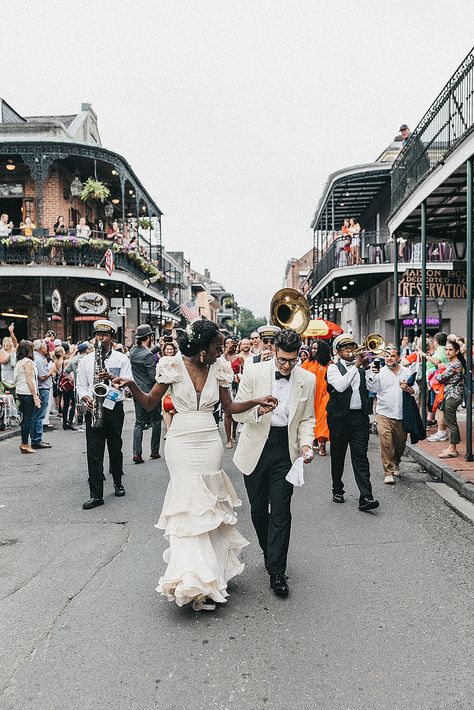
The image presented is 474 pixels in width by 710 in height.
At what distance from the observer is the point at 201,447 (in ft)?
13.3

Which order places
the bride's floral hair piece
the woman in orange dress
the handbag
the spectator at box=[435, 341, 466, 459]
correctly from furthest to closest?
the handbag
the woman in orange dress
the spectator at box=[435, 341, 466, 459]
the bride's floral hair piece

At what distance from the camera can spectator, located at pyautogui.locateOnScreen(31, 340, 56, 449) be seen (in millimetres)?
10453

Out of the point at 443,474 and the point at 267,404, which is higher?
the point at 267,404

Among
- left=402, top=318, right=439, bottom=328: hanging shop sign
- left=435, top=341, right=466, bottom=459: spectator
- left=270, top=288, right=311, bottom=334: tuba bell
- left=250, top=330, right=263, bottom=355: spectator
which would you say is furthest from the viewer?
left=402, top=318, right=439, bottom=328: hanging shop sign

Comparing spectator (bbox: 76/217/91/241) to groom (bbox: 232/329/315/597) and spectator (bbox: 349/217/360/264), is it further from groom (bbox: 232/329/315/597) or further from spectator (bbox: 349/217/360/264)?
groom (bbox: 232/329/315/597)

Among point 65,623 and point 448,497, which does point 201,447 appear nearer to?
point 65,623

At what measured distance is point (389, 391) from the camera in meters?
7.52

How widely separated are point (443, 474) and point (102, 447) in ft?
14.0

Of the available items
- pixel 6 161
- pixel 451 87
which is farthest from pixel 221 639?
pixel 6 161

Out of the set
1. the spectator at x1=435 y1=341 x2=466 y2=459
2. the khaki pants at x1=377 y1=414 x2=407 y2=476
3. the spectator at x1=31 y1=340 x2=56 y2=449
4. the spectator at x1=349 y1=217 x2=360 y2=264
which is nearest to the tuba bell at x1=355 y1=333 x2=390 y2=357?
the khaki pants at x1=377 y1=414 x2=407 y2=476

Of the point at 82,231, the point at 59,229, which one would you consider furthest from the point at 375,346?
the point at 82,231

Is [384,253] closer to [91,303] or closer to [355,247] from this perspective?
[355,247]

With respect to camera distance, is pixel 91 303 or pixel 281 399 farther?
pixel 91 303

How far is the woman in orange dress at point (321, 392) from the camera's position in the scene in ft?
30.9
